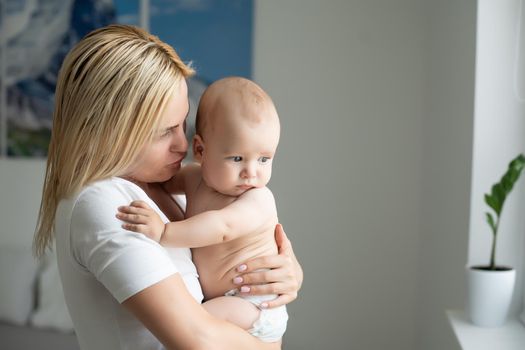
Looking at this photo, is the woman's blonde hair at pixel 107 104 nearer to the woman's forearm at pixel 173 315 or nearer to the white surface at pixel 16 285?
the woman's forearm at pixel 173 315

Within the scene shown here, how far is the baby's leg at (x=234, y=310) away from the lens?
4.14 ft

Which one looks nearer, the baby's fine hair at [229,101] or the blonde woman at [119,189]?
the blonde woman at [119,189]

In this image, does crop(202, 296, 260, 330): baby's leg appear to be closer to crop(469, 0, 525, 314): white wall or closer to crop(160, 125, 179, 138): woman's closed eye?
crop(160, 125, 179, 138): woman's closed eye

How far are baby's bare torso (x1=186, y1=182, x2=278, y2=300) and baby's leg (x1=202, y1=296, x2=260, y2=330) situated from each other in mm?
36

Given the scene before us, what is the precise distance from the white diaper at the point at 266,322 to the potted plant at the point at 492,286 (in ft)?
2.42

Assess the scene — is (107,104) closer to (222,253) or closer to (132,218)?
(132,218)

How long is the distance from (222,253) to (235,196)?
0.41 feet

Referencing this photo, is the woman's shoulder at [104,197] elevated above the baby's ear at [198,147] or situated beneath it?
situated beneath

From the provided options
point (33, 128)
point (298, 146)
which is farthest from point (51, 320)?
point (298, 146)

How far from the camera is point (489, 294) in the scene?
1.81m

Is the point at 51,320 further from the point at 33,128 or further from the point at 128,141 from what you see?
the point at 128,141

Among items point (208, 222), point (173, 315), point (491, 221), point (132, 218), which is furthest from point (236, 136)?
point (491, 221)

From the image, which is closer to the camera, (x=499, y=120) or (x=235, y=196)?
(x=235, y=196)

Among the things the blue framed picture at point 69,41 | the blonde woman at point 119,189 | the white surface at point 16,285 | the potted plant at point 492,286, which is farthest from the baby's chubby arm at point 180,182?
the white surface at point 16,285
